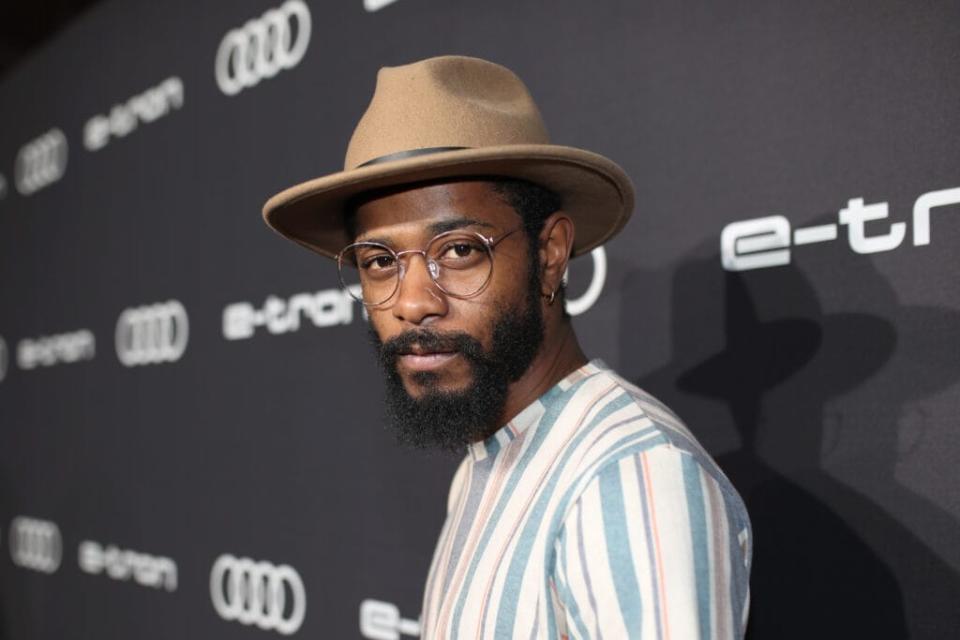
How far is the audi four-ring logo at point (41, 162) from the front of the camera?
3086 mm

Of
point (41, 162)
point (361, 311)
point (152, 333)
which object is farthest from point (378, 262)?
point (41, 162)

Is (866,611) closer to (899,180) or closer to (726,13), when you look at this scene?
(899,180)

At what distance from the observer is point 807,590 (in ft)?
4.04

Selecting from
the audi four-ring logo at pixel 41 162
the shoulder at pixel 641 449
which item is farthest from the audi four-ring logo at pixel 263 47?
the shoulder at pixel 641 449

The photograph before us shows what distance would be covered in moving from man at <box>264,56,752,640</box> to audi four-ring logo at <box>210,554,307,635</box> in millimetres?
1124

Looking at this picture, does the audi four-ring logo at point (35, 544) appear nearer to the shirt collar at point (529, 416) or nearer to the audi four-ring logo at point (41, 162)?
the audi four-ring logo at point (41, 162)

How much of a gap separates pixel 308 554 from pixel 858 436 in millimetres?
1353

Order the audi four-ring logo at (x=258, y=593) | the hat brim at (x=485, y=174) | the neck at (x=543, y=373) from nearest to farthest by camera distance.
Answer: the hat brim at (x=485, y=174)
the neck at (x=543, y=373)
the audi four-ring logo at (x=258, y=593)

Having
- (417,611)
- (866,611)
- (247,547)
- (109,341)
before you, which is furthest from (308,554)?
(866,611)

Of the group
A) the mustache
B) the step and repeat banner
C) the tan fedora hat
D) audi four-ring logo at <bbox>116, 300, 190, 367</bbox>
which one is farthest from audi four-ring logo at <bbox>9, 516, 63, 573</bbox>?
the mustache

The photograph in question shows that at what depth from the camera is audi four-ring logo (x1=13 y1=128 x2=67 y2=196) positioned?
309 centimetres

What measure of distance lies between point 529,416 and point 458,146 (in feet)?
1.04

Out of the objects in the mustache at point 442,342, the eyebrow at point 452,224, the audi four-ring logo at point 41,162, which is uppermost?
the audi four-ring logo at point 41,162

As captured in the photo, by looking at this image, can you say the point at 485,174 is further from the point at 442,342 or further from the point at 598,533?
the point at 598,533
